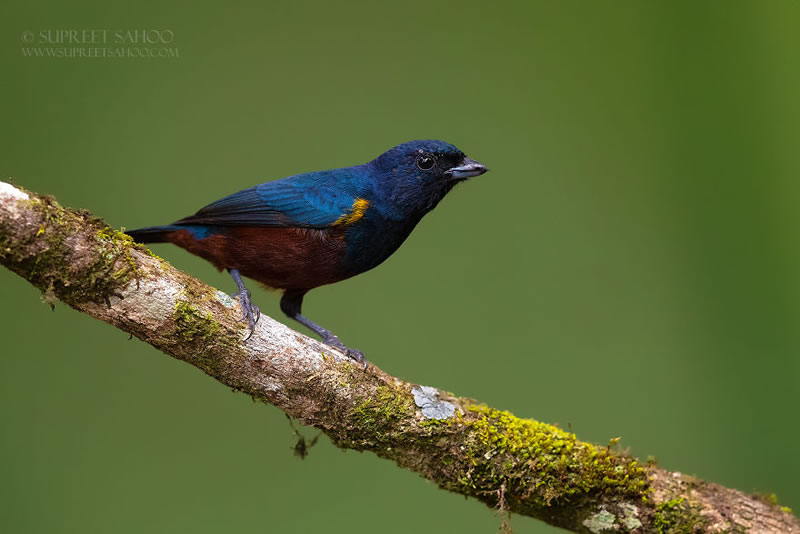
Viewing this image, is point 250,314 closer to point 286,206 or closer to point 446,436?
point 446,436

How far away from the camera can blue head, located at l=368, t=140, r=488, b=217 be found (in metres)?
4.25

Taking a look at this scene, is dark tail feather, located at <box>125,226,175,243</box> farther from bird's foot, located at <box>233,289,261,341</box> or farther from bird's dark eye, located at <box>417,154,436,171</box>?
bird's dark eye, located at <box>417,154,436,171</box>

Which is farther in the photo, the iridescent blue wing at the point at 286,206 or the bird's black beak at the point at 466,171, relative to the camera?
the bird's black beak at the point at 466,171

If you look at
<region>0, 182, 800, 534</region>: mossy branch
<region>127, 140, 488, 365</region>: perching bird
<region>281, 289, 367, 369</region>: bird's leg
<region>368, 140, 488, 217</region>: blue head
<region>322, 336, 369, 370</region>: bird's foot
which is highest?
<region>368, 140, 488, 217</region>: blue head

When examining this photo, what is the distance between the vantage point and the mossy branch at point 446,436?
9.61 ft

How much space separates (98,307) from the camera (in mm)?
2766

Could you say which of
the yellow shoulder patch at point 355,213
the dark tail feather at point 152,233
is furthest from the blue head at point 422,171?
the dark tail feather at point 152,233

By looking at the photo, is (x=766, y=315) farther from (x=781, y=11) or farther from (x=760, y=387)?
(x=781, y=11)

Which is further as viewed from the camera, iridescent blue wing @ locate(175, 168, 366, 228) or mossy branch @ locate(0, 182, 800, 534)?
iridescent blue wing @ locate(175, 168, 366, 228)

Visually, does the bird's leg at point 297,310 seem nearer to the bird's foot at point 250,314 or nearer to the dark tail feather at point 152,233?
the dark tail feather at point 152,233

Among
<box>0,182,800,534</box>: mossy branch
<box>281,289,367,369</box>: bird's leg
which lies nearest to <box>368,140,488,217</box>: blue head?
<box>281,289,367,369</box>: bird's leg

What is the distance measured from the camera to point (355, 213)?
4.01 metres

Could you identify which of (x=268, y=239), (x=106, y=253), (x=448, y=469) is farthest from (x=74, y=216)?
(x=448, y=469)

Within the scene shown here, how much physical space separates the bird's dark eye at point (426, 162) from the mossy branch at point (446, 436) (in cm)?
141
